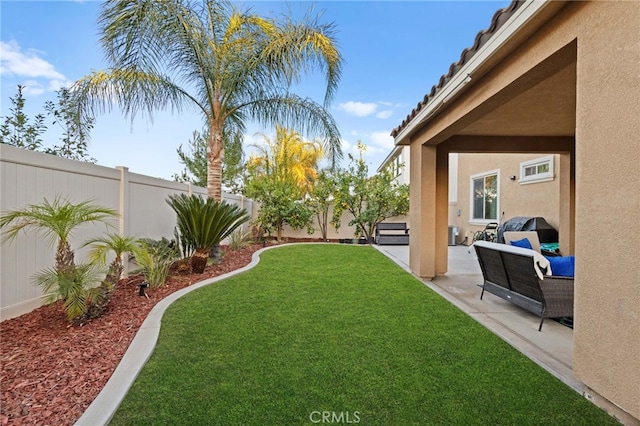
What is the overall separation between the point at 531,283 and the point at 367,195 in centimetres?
976

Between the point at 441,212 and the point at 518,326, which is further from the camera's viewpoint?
the point at 441,212

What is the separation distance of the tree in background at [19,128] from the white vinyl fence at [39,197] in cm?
339

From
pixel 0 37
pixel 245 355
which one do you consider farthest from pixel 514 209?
pixel 0 37

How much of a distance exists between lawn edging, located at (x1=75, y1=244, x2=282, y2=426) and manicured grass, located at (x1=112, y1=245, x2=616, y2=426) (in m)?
0.07

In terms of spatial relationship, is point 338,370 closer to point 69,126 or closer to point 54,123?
point 69,126

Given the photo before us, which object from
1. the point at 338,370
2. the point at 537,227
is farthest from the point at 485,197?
the point at 338,370

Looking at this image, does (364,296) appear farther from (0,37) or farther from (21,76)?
(21,76)

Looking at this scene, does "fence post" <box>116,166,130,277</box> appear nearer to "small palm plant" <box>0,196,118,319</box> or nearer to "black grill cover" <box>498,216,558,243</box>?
"small palm plant" <box>0,196,118,319</box>

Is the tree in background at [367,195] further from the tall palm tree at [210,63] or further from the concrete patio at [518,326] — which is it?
the concrete patio at [518,326]

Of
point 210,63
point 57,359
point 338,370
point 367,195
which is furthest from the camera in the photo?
point 367,195

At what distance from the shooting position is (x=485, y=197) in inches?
487

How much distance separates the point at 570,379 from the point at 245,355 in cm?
293

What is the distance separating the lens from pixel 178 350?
10.8ft

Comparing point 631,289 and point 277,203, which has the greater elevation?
point 277,203
